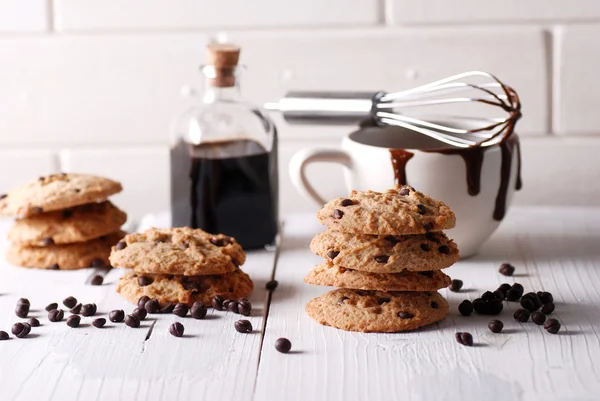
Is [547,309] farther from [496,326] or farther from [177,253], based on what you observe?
[177,253]

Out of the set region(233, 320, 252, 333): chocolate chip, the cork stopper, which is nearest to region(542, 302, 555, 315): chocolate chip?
region(233, 320, 252, 333): chocolate chip

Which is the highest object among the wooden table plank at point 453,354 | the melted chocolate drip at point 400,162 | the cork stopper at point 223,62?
the cork stopper at point 223,62

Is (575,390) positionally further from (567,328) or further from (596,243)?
(596,243)

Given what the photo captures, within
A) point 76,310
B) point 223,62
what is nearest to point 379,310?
point 76,310

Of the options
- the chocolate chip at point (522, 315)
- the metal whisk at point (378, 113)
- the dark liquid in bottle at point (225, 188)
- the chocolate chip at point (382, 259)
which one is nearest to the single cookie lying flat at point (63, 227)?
the dark liquid in bottle at point (225, 188)

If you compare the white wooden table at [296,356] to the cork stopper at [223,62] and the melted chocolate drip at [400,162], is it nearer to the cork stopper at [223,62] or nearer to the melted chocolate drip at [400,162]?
the melted chocolate drip at [400,162]

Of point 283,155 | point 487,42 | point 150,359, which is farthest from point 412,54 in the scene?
point 150,359

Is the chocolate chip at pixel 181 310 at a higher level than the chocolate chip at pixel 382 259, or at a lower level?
lower

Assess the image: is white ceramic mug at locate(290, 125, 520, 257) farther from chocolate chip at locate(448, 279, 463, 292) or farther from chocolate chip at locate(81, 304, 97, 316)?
chocolate chip at locate(81, 304, 97, 316)
